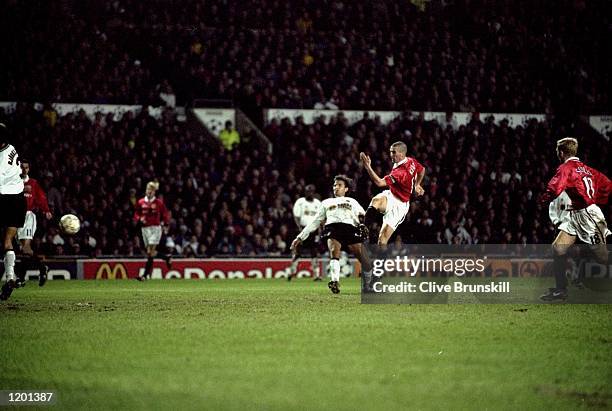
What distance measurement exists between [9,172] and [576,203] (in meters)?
8.00

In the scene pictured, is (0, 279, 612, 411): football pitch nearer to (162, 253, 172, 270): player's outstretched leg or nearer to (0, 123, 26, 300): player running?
(0, 123, 26, 300): player running

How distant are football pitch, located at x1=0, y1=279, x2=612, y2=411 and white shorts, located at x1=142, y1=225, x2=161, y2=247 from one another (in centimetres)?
1022

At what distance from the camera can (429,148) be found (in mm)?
27781

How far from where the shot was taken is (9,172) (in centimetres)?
1241

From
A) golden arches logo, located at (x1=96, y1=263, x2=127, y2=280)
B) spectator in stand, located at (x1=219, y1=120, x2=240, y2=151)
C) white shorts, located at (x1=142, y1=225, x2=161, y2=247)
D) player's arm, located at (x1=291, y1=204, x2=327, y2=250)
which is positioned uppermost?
spectator in stand, located at (x1=219, y1=120, x2=240, y2=151)

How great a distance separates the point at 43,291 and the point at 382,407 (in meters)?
12.6

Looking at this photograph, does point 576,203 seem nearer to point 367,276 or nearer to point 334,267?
point 367,276

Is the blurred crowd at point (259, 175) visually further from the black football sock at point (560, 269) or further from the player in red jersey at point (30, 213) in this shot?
the black football sock at point (560, 269)

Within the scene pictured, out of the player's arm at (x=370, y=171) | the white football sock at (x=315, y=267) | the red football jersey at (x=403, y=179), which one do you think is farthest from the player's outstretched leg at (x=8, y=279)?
the white football sock at (x=315, y=267)

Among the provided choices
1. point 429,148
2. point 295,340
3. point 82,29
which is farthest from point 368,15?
point 295,340

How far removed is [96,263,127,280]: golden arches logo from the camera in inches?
909

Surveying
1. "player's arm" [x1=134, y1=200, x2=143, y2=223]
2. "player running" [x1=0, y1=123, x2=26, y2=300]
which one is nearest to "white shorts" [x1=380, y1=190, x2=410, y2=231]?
"player running" [x1=0, y1=123, x2=26, y2=300]

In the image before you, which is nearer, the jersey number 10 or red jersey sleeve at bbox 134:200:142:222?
the jersey number 10

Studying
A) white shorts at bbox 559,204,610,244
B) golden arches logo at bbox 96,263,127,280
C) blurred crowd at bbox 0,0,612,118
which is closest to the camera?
white shorts at bbox 559,204,610,244
